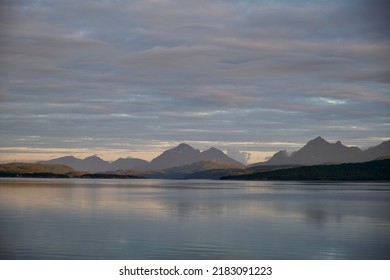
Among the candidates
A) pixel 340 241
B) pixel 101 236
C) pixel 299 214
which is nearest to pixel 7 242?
pixel 101 236

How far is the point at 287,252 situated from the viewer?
86.0 feet

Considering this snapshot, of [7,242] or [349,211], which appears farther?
[349,211]

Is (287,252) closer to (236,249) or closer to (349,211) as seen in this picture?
(236,249)

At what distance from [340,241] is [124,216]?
712 inches
